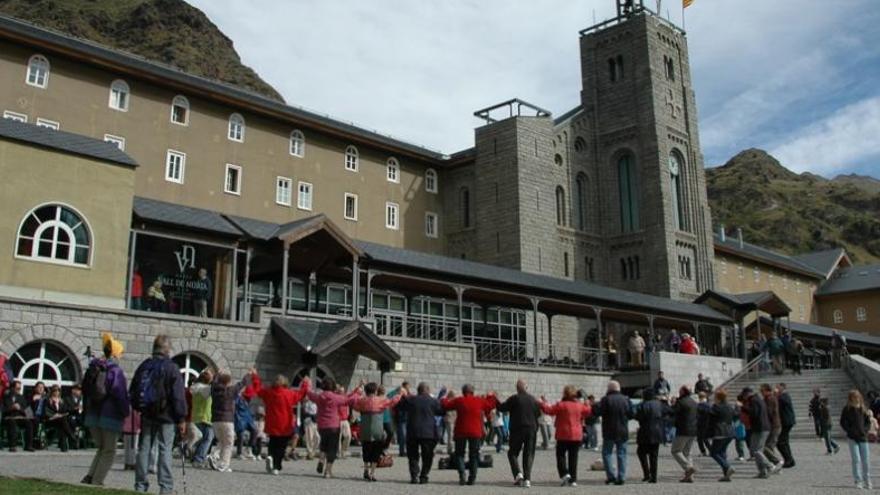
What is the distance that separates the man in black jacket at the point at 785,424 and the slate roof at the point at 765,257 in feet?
150

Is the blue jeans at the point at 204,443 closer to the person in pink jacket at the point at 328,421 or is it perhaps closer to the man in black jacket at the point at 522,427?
the person in pink jacket at the point at 328,421

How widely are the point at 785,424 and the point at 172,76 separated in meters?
28.6

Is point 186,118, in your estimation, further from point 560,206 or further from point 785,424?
point 785,424

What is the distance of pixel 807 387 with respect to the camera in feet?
103


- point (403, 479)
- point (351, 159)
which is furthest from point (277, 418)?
point (351, 159)

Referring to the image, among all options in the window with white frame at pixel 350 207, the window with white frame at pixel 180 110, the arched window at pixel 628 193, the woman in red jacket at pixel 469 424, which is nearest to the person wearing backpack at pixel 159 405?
the woman in red jacket at pixel 469 424

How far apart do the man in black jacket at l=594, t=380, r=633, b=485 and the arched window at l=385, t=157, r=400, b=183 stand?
3228 cm

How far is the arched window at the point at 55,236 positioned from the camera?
19.8 meters

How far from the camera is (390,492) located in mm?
11102

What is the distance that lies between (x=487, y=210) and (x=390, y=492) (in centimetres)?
3565

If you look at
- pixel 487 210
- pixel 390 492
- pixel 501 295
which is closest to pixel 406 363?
pixel 501 295

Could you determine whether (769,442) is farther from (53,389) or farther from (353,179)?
(353,179)

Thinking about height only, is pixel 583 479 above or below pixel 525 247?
below

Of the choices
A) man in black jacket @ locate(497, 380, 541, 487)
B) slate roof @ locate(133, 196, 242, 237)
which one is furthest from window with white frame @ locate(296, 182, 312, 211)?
man in black jacket @ locate(497, 380, 541, 487)
